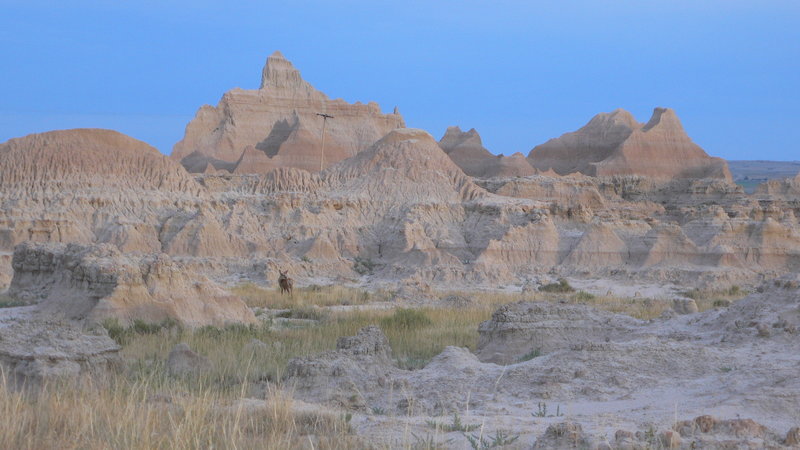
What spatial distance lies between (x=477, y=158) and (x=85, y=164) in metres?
53.8

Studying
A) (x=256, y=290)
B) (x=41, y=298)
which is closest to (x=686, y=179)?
(x=256, y=290)

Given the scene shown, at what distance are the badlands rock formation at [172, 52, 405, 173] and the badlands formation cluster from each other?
43.4 inches

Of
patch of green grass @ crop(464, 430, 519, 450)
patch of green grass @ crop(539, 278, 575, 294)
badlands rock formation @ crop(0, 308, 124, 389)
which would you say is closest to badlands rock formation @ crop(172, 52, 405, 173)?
patch of green grass @ crop(539, 278, 575, 294)

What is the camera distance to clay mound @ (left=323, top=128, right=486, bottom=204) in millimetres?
43781

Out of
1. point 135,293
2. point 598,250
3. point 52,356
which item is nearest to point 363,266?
point 598,250

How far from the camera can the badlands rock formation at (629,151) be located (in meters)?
82.0

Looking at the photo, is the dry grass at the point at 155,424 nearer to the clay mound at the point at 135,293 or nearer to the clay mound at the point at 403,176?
the clay mound at the point at 135,293

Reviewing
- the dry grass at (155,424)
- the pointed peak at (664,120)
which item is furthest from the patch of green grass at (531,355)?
the pointed peak at (664,120)

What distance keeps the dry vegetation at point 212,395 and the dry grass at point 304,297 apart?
3401 millimetres

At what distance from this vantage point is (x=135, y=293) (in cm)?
1556

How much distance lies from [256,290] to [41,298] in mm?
8428

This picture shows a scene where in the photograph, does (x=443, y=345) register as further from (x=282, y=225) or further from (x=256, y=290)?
(x=282, y=225)

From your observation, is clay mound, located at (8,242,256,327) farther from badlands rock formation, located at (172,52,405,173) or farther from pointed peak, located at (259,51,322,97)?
pointed peak, located at (259,51,322,97)

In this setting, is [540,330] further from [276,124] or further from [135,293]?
[276,124]
